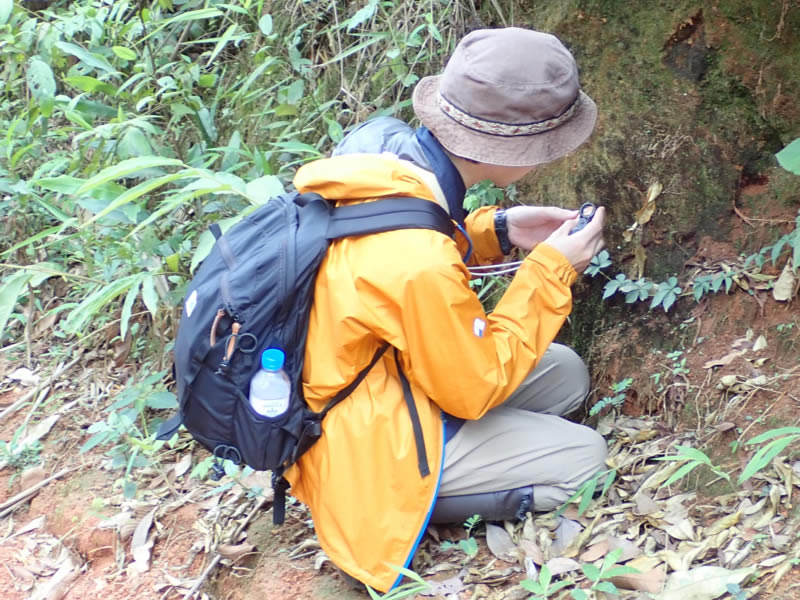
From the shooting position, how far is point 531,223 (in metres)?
2.58

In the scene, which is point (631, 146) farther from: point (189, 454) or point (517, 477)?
point (189, 454)

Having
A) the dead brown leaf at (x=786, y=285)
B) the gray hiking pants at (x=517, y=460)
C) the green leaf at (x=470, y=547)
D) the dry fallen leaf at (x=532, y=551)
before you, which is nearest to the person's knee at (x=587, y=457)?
the gray hiking pants at (x=517, y=460)

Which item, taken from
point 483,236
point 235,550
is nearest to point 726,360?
point 483,236

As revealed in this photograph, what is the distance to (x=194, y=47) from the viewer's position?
14.9 feet

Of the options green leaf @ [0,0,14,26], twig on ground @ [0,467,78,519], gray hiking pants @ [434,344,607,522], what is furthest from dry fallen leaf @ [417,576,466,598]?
green leaf @ [0,0,14,26]

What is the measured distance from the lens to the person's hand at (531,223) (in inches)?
99.6

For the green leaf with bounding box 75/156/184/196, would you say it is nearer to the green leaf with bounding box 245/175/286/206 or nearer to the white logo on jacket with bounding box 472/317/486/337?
the green leaf with bounding box 245/175/286/206

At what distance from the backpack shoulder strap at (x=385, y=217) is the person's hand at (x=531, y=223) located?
0.58 meters

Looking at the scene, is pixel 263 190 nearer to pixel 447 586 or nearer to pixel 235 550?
pixel 235 550

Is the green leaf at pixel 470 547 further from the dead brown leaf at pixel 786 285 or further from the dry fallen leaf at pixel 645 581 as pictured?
the dead brown leaf at pixel 786 285

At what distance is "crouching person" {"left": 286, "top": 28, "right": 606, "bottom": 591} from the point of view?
1995mm

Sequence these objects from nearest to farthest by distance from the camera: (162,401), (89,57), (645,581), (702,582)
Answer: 1. (702,582)
2. (645,581)
3. (162,401)
4. (89,57)

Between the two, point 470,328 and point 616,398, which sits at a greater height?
point 470,328

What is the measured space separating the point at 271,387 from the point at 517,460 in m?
0.77
